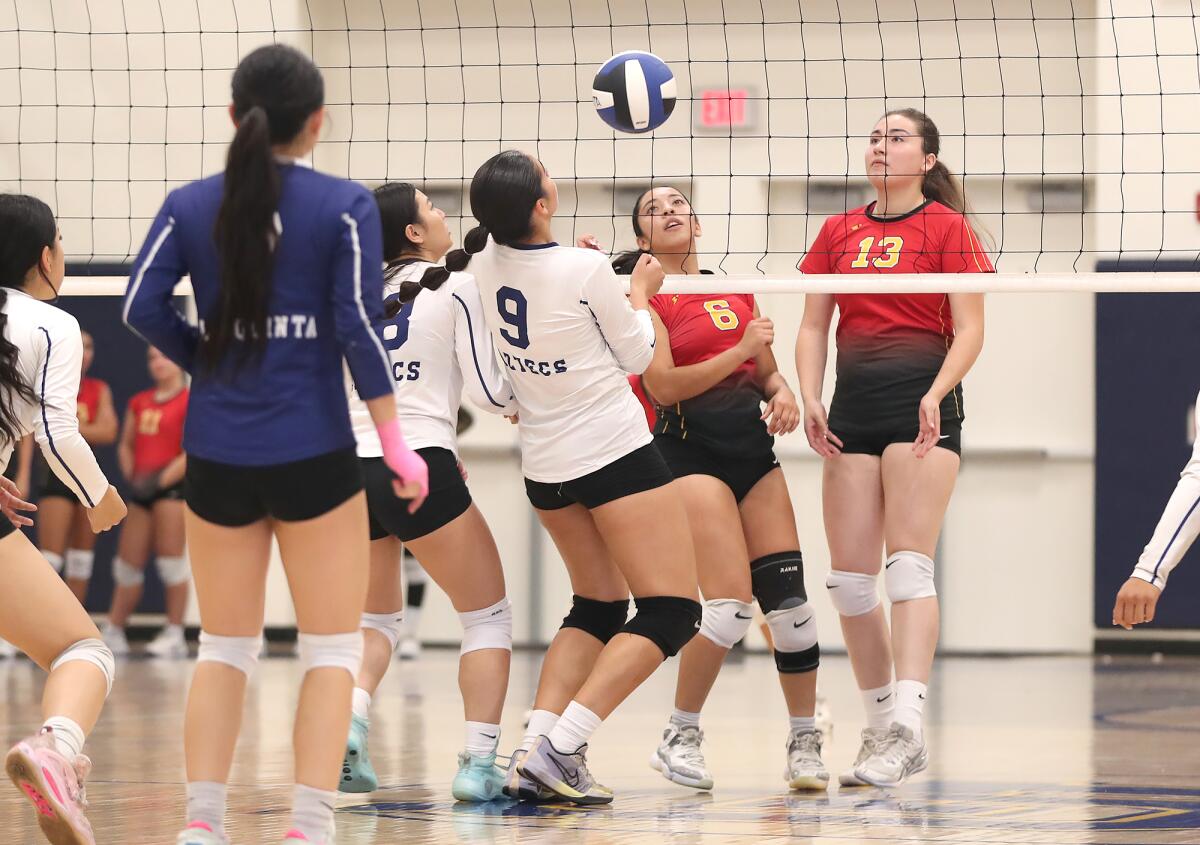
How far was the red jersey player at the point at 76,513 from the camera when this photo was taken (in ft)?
34.3

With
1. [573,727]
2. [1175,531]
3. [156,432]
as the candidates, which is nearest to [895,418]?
[1175,531]

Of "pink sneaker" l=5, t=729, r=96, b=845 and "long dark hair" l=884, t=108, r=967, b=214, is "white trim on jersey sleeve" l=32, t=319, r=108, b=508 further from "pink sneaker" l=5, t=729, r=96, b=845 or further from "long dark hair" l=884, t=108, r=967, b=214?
"long dark hair" l=884, t=108, r=967, b=214

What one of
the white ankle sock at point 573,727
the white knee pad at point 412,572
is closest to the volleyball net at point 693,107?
the white knee pad at point 412,572

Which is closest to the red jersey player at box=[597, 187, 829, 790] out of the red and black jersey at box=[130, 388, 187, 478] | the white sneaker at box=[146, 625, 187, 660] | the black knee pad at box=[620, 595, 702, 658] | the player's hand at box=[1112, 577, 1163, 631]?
the black knee pad at box=[620, 595, 702, 658]

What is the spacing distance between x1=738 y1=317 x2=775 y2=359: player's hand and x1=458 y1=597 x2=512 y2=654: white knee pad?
1.03 meters

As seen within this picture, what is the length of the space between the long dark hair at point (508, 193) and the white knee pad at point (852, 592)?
1.50 metres

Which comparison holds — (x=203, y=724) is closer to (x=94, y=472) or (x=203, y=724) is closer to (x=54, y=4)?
(x=94, y=472)

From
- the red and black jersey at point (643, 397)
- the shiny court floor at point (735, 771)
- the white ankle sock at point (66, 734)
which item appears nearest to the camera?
the white ankle sock at point (66, 734)

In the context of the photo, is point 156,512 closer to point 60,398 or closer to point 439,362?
point 439,362

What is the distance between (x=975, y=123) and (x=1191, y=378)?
2058 mm

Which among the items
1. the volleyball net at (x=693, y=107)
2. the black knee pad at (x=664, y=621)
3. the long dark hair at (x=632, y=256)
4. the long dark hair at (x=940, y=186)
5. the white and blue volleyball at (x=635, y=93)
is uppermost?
the volleyball net at (x=693, y=107)

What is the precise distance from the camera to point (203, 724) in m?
3.34

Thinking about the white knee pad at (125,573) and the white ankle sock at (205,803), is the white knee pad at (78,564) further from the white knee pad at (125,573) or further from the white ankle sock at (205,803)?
the white ankle sock at (205,803)

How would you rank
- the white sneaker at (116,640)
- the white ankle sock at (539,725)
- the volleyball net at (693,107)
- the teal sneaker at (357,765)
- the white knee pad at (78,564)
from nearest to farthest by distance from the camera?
the white ankle sock at (539,725) → the teal sneaker at (357,765) → the volleyball net at (693,107) → the white sneaker at (116,640) → the white knee pad at (78,564)
